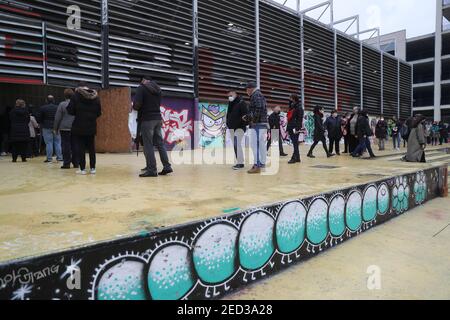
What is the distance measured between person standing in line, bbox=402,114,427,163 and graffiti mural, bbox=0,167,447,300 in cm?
528

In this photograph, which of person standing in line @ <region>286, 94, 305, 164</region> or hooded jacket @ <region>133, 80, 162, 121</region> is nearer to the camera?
hooded jacket @ <region>133, 80, 162, 121</region>

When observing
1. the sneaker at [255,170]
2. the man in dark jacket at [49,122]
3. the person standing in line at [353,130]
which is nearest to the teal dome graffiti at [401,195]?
the sneaker at [255,170]

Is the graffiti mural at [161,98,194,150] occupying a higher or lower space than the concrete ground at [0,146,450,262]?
higher

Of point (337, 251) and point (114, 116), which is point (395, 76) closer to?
point (114, 116)

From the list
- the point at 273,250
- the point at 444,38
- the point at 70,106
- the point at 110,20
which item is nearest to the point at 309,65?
the point at 110,20

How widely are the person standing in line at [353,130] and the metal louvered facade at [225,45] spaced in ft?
17.7

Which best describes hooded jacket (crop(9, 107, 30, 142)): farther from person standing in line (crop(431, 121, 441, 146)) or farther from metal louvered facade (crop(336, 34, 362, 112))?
person standing in line (crop(431, 121, 441, 146))

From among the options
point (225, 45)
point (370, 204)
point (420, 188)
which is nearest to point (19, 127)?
point (370, 204)

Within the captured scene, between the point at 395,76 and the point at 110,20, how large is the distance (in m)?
24.2

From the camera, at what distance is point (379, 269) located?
11.3 ft

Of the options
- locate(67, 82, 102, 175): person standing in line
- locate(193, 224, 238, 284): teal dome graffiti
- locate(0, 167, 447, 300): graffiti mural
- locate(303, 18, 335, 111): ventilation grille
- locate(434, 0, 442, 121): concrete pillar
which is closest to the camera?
locate(0, 167, 447, 300): graffiti mural

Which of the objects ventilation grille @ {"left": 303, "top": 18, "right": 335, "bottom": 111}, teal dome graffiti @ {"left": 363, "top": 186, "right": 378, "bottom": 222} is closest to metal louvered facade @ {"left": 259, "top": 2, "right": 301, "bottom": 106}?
ventilation grille @ {"left": 303, "top": 18, "right": 335, "bottom": 111}

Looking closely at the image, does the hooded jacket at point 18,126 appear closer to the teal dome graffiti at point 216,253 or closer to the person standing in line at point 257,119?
the person standing in line at point 257,119

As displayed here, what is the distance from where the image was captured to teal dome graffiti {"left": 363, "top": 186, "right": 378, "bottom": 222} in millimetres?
4742
